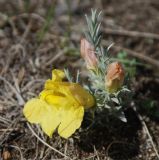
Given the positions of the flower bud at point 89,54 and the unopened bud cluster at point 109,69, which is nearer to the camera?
the unopened bud cluster at point 109,69

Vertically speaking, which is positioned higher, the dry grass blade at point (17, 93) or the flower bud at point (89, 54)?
the flower bud at point (89, 54)

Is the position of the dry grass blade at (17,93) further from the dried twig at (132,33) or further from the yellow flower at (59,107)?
the dried twig at (132,33)

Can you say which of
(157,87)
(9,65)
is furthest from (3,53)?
(157,87)

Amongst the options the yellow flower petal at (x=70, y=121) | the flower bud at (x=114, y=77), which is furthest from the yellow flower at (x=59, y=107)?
the flower bud at (x=114, y=77)

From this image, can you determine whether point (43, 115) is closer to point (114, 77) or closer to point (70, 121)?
point (70, 121)

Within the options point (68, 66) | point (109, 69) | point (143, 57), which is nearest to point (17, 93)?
point (68, 66)

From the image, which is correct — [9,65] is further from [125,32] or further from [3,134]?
[125,32]
